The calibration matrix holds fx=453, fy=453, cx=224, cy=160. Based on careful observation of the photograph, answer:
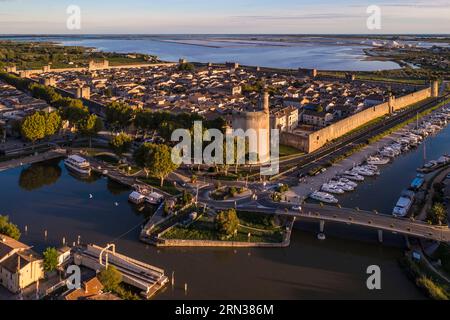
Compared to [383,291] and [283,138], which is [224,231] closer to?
[383,291]

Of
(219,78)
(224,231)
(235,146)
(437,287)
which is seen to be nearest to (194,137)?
(235,146)

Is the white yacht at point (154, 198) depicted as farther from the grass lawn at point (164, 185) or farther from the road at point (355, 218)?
the road at point (355, 218)

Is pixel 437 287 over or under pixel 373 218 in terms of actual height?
under

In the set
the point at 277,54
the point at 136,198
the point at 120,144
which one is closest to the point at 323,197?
the point at 136,198

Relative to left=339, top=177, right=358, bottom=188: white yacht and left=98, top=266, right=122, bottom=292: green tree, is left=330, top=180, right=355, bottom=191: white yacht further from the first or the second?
left=98, top=266, right=122, bottom=292: green tree

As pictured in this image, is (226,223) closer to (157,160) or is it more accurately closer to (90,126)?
(157,160)

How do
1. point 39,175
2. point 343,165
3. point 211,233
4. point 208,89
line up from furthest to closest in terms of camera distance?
point 208,89, point 343,165, point 39,175, point 211,233

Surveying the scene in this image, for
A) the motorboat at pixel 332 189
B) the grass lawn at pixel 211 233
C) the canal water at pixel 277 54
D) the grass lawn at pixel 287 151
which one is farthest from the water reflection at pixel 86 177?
the canal water at pixel 277 54
